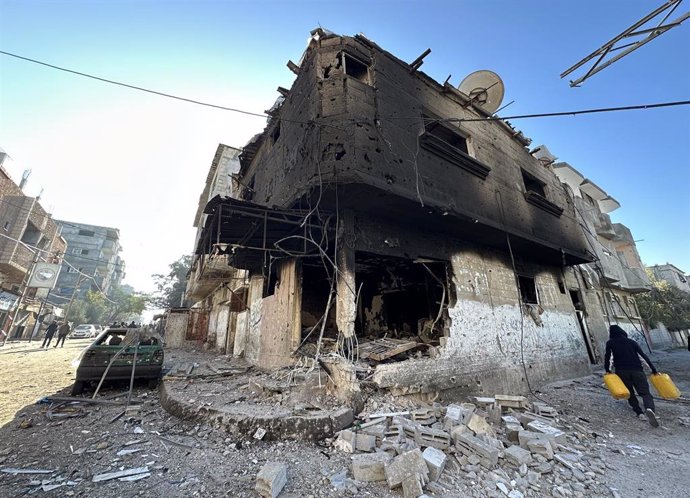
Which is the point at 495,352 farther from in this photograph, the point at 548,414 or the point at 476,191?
the point at 476,191

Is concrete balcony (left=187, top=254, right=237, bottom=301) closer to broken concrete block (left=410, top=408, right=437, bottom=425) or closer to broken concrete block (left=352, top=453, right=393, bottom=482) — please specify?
broken concrete block (left=410, top=408, right=437, bottom=425)

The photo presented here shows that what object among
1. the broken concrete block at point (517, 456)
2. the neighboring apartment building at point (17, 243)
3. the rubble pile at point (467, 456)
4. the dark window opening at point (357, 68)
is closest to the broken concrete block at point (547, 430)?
the rubble pile at point (467, 456)

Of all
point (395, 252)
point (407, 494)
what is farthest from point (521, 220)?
point (407, 494)

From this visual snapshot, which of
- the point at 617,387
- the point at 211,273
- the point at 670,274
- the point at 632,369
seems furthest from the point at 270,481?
the point at 670,274

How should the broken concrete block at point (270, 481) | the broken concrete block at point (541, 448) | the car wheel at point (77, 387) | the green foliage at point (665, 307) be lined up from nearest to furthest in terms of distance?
the broken concrete block at point (270, 481) < the broken concrete block at point (541, 448) < the car wheel at point (77, 387) < the green foliage at point (665, 307)

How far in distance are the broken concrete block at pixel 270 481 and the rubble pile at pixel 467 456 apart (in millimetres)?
729

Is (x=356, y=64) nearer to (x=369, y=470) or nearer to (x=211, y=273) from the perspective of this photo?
(x=369, y=470)

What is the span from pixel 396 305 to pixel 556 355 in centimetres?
520

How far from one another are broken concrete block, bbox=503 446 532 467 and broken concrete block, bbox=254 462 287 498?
2.68 meters

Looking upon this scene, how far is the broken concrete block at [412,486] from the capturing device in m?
2.56

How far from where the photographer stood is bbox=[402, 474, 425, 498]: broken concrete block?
2557 millimetres

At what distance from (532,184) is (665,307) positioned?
19.6 meters

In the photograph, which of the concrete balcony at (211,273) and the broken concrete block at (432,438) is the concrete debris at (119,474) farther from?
the concrete balcony at (211,273)

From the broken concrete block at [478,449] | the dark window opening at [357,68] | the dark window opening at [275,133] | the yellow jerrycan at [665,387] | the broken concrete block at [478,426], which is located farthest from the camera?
the dark window opening at [275,133]
